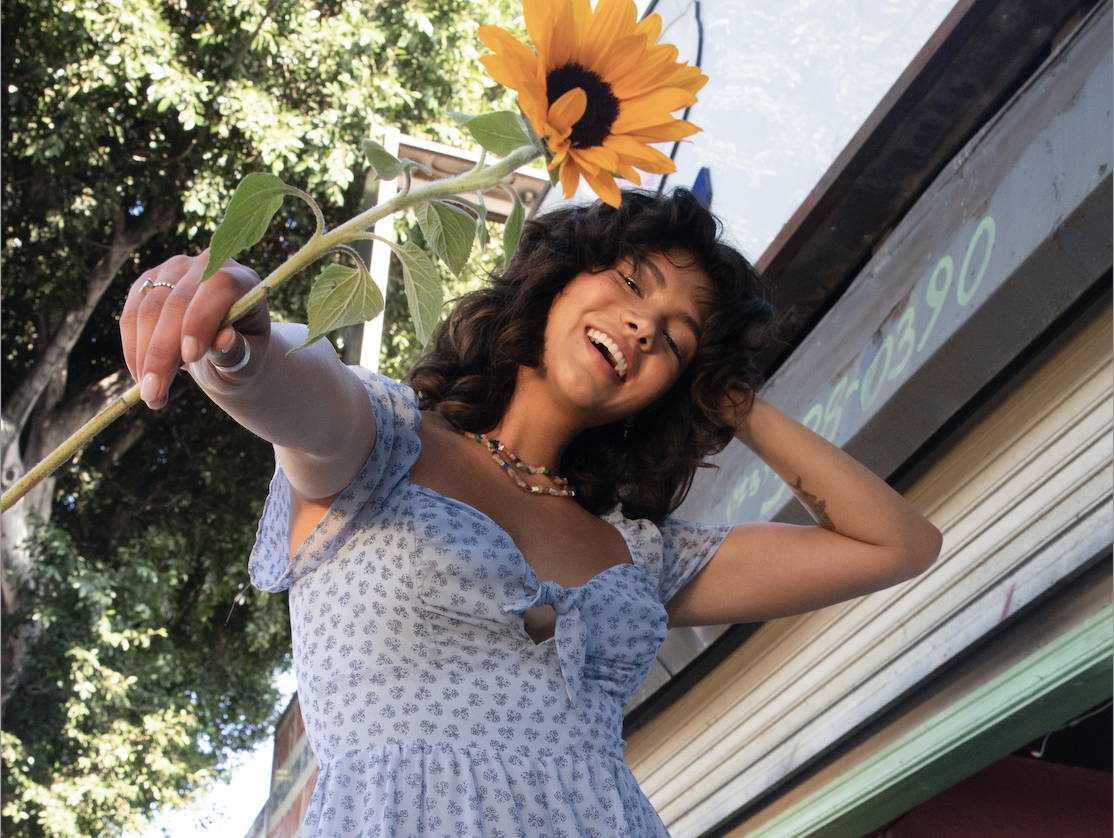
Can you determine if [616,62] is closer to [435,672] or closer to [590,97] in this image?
[590,97]

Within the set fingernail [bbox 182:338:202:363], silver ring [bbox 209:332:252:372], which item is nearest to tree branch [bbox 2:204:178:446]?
silver ring [bbox 209:332:252:372]

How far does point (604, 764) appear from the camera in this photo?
1727 millimetres

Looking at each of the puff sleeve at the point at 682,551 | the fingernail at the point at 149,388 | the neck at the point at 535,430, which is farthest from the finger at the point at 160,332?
the puff sleeve at the point at 682,551

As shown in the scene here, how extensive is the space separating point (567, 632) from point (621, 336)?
0.40m

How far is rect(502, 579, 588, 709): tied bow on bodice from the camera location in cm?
171

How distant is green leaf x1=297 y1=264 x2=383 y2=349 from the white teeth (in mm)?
751

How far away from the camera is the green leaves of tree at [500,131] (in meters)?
1.09

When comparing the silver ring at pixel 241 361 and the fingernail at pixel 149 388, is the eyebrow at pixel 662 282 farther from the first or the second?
the fingernail at pixel 149 388

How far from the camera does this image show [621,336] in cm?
188

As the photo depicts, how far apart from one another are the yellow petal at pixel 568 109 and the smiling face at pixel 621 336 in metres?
0.83

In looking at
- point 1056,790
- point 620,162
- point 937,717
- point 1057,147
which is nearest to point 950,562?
point 937,717

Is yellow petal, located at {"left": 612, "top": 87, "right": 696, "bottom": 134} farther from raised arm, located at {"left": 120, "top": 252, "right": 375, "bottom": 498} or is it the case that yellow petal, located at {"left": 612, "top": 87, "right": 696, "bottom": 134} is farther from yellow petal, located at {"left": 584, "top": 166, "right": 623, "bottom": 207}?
raised arm, located at {"left": 120, "top": 252, "right": 375, "bottom": 498}

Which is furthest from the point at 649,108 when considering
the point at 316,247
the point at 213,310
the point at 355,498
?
the point at 355,498

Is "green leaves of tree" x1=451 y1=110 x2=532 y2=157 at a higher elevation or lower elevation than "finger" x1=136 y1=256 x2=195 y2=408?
higher
